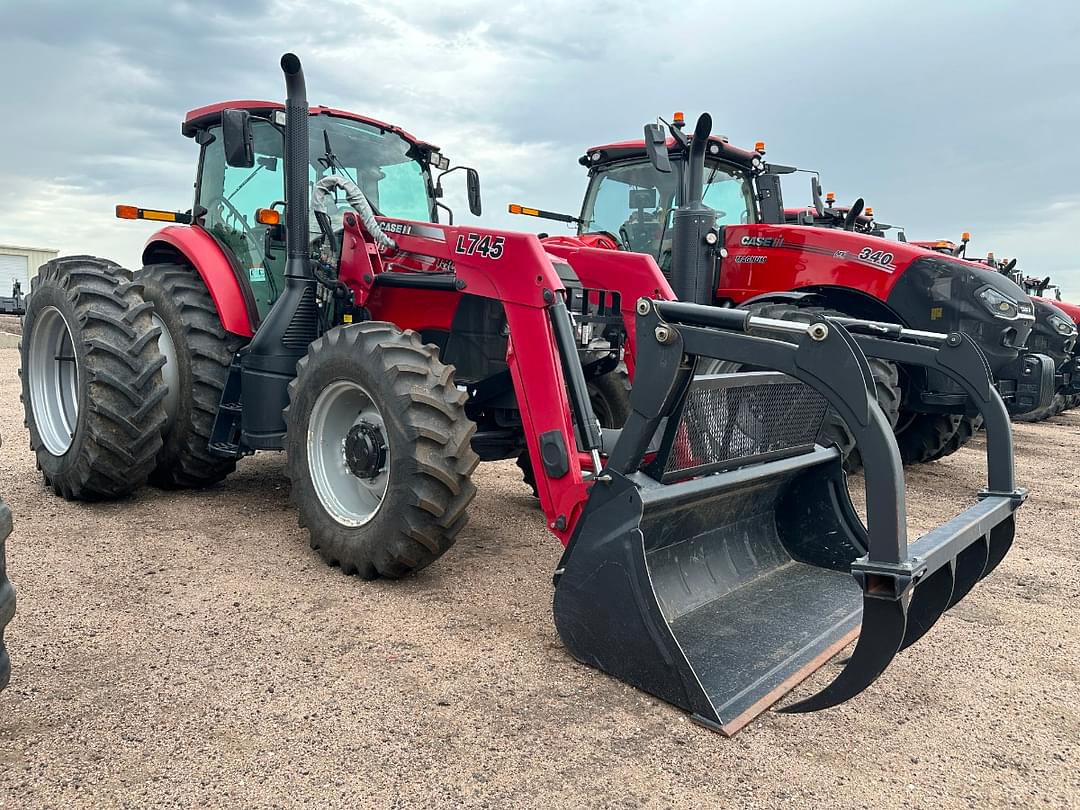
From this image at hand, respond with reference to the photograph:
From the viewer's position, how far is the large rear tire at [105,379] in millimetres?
4629

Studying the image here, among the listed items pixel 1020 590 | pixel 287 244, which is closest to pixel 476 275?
pixel 287 244

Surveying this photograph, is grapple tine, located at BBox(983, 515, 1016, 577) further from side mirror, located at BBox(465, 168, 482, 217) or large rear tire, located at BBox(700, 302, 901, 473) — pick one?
side mirror, located at BBox(465, 168, 482, 217)

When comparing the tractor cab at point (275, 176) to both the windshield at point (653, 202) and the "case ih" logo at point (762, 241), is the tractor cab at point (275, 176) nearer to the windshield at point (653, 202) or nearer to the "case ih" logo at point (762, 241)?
the windshield at point (653, 202)

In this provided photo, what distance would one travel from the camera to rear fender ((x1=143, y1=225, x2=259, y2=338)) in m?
4.93

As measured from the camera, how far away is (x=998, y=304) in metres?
6.40

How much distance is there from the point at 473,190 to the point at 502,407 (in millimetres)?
1911

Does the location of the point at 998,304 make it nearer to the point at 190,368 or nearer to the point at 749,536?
the point at 749,536

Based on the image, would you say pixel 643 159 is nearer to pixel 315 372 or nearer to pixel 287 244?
pixel 287 244

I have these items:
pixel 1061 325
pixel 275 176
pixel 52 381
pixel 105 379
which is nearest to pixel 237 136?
pixel 275 176

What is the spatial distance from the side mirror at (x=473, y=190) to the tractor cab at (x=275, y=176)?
28 centimetres

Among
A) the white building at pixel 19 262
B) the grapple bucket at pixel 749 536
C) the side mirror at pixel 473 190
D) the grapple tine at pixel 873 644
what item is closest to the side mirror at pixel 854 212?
the side mirror at pixel 473 190

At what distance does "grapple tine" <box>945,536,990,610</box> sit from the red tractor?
2.66 meters

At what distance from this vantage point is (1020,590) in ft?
13.6

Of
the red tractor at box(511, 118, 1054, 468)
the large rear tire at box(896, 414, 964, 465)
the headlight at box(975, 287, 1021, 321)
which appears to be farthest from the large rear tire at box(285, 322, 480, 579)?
the large rear tire at box(896, 414, 964, 465)
